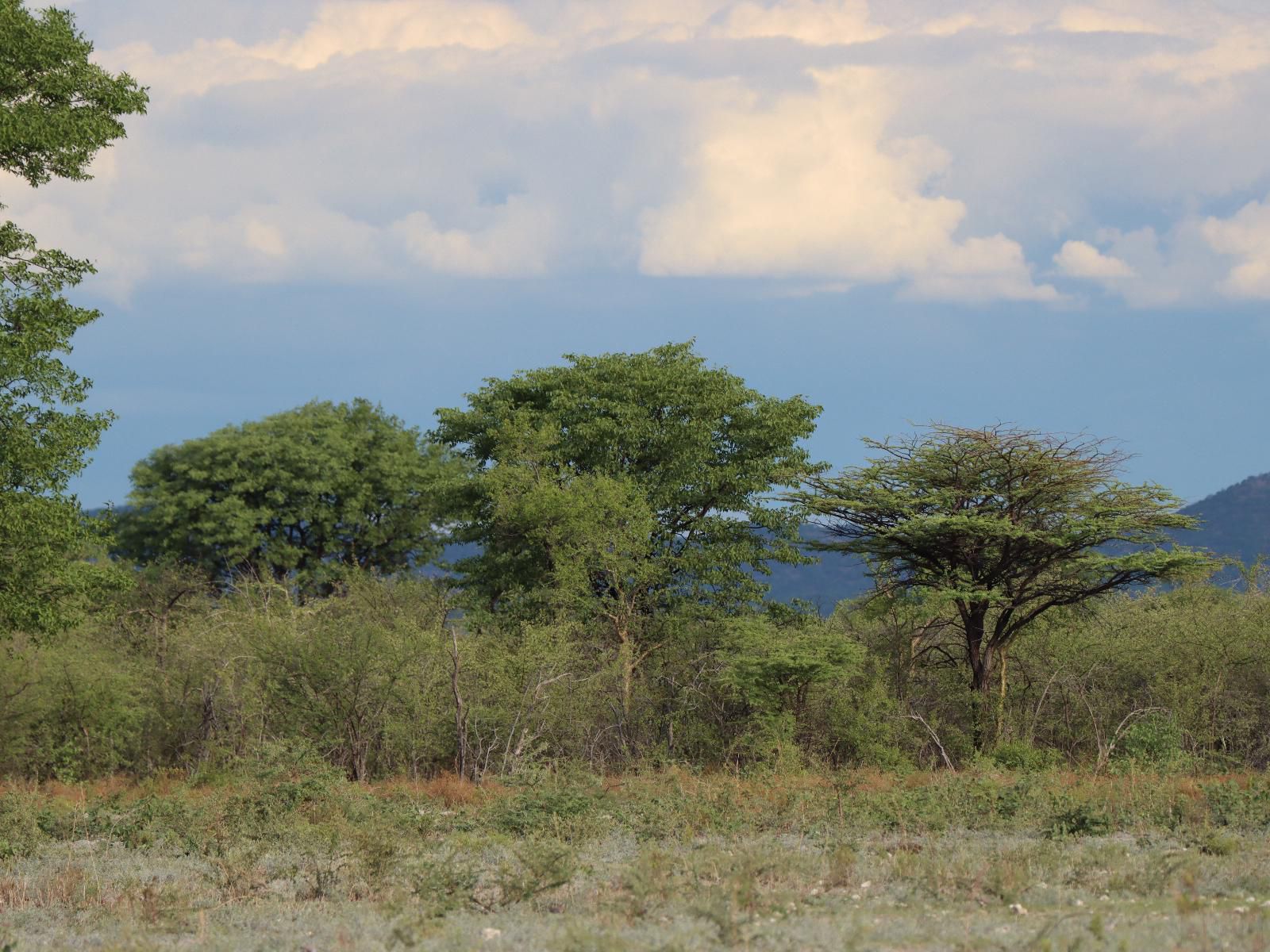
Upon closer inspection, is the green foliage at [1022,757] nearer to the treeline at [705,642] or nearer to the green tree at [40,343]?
the treeline at [705,642]

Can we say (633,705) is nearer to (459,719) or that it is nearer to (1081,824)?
(459,719)

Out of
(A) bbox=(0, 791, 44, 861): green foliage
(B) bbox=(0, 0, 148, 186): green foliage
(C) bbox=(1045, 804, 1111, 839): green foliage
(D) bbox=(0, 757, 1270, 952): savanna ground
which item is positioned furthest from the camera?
(B) bbox=(0, 0, 148, 186): green foliage

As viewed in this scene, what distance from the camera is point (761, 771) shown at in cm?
2061

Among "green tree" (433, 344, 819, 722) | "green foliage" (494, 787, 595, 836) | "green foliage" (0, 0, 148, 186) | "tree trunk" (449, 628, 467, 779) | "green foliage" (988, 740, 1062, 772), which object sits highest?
"green foliage" (0, 0, 148, 186)

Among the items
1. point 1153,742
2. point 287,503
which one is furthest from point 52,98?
point 287,503

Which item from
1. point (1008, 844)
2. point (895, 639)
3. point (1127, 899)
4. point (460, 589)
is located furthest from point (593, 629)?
point (1127, 899)

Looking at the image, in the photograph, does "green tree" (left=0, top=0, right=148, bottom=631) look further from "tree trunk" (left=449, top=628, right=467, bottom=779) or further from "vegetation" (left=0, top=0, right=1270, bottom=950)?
"tree trunk" (left=449, top=628, right=467, bottom=779)

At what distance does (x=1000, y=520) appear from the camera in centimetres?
2227

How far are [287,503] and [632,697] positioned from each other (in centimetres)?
3071

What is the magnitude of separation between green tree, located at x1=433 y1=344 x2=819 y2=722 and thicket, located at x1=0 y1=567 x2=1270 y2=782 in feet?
5.93

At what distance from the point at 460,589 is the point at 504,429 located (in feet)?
18.9

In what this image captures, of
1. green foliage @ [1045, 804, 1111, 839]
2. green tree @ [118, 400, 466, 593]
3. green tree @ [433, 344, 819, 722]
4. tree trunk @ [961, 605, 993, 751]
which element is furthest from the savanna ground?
green tree @ [118, 400, 466, 593]

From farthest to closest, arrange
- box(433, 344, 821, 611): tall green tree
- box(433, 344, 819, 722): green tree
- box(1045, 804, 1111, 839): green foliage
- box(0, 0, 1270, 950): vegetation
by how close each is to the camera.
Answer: box(433, 344, 821, 611): tall green tree
box(433, 344, 819, 722): green tree
box(1045, 804, 1111, 839): green foliage
box(0, 0, 1270, 950): vegetation

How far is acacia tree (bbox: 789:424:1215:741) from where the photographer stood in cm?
2278
